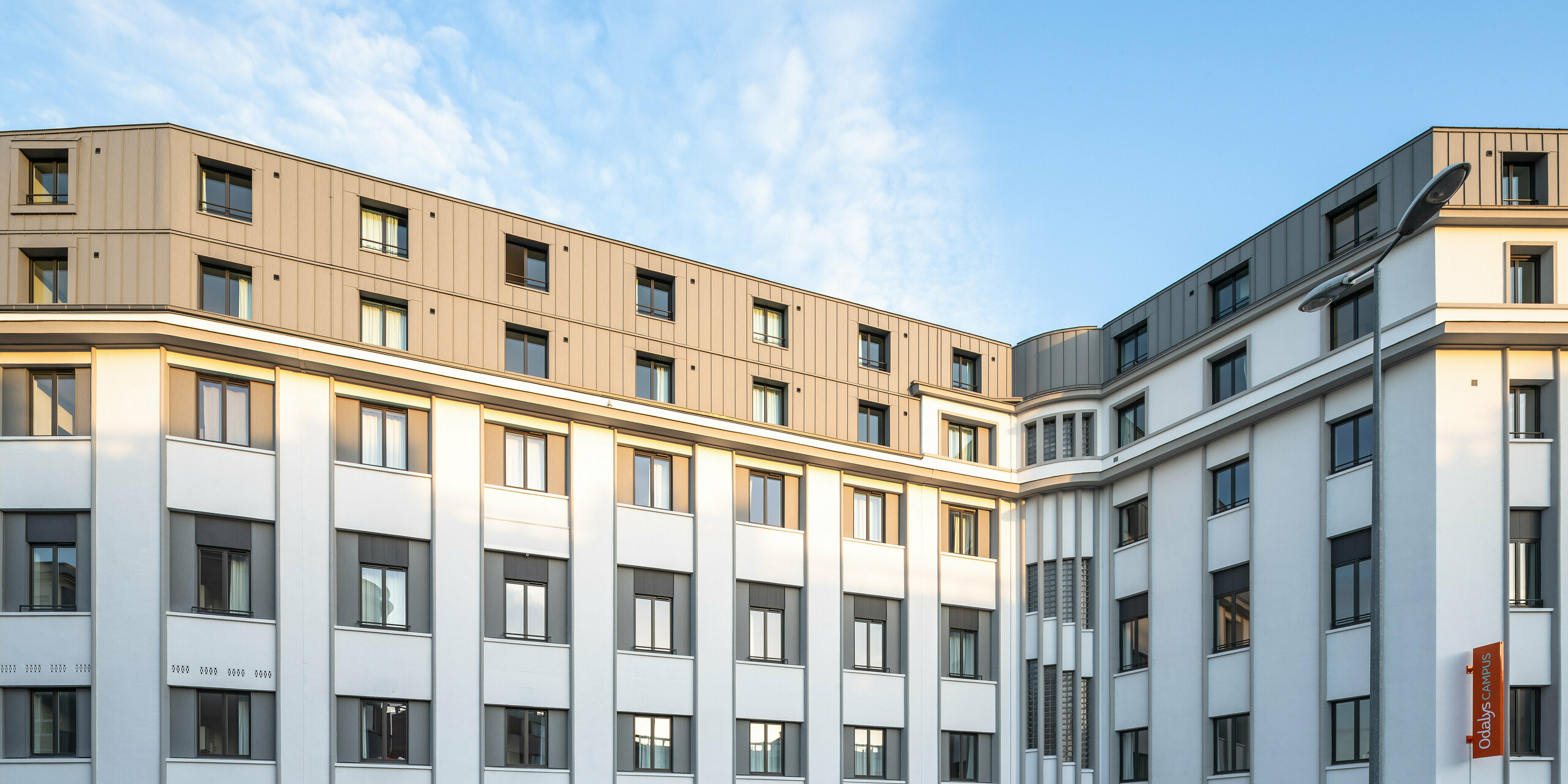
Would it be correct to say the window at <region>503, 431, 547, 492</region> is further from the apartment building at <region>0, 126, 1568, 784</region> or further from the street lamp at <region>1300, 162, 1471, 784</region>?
the street lamp at <region>1300, 162, 1471, 784</region>

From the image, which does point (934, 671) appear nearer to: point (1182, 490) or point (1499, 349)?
point (1182, 490)

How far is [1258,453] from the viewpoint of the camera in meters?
32.1

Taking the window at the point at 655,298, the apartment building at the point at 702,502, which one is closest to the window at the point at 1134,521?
the apartment building at the point at 702,502

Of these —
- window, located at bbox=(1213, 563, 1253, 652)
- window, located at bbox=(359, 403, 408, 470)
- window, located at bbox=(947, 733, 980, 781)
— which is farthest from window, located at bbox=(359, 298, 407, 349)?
window, located at bbox=(1213, 563, 1253, 652)

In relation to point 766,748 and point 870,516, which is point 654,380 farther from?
point 766,748

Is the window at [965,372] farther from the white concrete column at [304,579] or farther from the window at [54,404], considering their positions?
the window at [54,404]

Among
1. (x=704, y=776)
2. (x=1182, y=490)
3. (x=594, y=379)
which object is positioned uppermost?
(x=594, y=379)

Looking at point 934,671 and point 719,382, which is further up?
point 719,382

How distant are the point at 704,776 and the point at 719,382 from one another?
10873 millimetres

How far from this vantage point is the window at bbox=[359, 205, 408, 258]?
3131 centimetres

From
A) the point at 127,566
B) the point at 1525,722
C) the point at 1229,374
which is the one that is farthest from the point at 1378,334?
the point at 127,566

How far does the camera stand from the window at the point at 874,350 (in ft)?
128

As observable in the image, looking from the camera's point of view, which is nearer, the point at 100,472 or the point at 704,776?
the point at 100,472

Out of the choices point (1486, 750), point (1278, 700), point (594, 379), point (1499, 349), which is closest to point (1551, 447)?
point (1499, 349)
